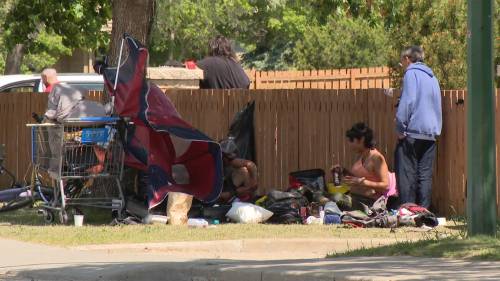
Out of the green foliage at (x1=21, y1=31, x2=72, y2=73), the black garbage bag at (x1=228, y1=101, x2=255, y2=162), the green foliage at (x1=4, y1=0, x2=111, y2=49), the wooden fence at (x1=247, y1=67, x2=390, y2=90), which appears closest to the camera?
the black garbage bag at (x1=228, y1=101, x2=255, y2=162)

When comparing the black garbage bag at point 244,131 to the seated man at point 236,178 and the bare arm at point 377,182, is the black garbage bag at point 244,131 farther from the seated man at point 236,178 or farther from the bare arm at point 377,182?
the bare arm at point 377,182

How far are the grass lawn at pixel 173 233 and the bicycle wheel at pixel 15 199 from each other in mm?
1640

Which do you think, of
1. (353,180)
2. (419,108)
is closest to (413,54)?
(419,108)

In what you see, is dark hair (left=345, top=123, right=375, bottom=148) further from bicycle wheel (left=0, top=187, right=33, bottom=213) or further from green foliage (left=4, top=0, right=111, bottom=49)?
green foliage (left=4, top=0, right=111, bottom=49)

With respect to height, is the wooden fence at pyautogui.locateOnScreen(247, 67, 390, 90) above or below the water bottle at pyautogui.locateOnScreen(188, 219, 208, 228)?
above

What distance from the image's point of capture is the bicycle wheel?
1519 centimetres

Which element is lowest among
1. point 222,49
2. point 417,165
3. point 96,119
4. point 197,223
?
point 197,223

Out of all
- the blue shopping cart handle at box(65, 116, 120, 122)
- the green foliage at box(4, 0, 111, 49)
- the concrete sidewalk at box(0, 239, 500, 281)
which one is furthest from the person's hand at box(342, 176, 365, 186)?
the green foliage at box(4, 0, 111, 49)

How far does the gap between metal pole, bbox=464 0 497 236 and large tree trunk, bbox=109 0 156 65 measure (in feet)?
19.2

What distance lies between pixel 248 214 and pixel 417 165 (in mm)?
1986

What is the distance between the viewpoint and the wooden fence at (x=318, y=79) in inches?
1055

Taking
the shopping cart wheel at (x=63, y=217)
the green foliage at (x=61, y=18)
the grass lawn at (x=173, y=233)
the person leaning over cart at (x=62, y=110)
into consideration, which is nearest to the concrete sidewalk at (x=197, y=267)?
the grass lawn at (x=173, y=233)

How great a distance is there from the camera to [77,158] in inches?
533

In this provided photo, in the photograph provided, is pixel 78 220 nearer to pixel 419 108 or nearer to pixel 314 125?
pixel 314 125
